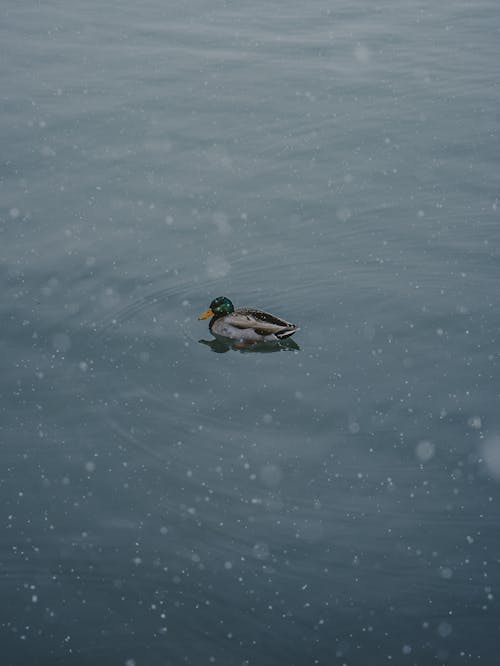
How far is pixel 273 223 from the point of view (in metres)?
16.2

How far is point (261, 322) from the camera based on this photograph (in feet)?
43.0

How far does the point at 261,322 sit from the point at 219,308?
2.13 ft

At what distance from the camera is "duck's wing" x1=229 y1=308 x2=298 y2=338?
12977mm

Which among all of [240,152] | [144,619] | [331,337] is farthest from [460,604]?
[240,152]

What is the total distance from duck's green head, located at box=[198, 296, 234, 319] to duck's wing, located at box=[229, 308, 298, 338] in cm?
15

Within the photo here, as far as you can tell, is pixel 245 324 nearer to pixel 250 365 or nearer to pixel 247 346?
pixel 247 346

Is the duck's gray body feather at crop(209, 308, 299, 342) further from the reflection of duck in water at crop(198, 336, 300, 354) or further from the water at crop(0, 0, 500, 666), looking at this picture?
the water at crop(0, 0, 500, 666)

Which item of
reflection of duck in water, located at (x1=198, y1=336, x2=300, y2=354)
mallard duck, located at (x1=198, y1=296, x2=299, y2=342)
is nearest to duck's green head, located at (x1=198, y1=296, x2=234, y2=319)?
mallard duck, located at (x1=198, y1=296, x2=299, y2=342)

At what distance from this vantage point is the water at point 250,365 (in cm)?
898

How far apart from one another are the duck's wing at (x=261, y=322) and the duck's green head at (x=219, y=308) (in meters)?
0.15

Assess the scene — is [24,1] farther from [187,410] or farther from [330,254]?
[187,410]

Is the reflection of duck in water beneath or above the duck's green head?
beneath

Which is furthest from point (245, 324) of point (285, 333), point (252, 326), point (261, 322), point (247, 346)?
point (285, 333)

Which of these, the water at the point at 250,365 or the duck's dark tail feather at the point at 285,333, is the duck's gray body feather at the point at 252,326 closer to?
the duck's dark tail feather at the point at 285,333
